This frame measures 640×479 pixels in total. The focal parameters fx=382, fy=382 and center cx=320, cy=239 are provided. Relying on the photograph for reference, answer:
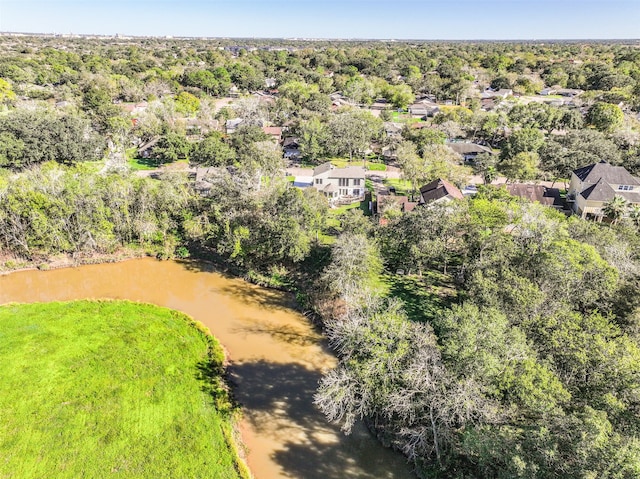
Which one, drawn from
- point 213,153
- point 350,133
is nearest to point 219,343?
point 213,153

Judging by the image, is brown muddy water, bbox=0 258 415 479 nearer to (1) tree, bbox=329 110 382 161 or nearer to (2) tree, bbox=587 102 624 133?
(1) tree, bbox=329 110 382 161

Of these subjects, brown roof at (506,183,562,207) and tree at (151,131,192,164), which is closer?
brown roof at (506,183,562,207)

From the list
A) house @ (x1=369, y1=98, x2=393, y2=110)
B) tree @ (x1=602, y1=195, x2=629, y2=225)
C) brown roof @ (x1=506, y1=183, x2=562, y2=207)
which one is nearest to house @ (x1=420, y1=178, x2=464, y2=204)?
brown roof @ (x1=506, y1=183, x2=562, y2=207)

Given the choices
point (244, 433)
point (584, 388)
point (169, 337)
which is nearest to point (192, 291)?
point (169, 337)

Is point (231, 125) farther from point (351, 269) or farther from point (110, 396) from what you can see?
point (110, 396)

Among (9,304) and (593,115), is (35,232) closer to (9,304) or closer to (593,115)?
Answer: (9,304)

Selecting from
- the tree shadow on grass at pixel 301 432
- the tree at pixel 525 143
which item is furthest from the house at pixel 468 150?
the tree shadow on grass at pixel 301 432
